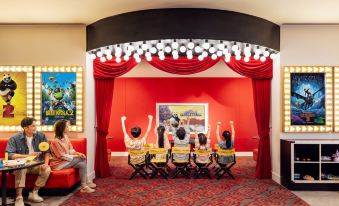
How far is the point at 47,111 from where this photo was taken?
621 centimetres

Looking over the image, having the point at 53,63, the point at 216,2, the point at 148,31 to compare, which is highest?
the point at 216,2

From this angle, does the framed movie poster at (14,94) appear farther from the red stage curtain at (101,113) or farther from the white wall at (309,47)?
the white wall at (309,47)

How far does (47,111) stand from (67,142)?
100cm

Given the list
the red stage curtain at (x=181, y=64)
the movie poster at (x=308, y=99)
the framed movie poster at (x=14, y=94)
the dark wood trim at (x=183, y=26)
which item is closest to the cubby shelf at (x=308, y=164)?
the movie poster at (x=308, y=99)

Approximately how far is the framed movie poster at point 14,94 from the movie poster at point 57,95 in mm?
263

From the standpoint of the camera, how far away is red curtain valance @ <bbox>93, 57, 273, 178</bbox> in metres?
6.59

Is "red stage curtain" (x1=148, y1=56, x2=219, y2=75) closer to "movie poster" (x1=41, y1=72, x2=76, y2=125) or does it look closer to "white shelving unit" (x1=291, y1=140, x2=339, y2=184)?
"movie poster" (x1=41, y1=72, x2=76, y2=125)

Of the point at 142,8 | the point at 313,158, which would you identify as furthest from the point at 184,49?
the point at 313,158

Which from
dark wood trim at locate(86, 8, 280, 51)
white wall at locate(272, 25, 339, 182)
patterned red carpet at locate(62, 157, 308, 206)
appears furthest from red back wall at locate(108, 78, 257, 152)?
dark wood trim at locate(86, 8, 280, 51)

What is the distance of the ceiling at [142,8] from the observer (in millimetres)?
4953

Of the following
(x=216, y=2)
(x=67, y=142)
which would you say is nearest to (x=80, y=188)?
(x=67, y=142)

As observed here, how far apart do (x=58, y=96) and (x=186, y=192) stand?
2989 millimetres

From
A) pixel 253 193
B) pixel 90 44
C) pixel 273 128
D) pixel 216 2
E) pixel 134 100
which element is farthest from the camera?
pixel 134 100

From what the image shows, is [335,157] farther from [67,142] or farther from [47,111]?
[47,111]
